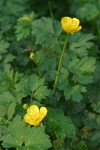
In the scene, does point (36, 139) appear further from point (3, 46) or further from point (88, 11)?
point (88, 11)

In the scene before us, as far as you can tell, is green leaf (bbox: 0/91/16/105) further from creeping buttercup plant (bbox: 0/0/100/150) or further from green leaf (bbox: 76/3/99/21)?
green leaf (bbox: 76/3/99/21)

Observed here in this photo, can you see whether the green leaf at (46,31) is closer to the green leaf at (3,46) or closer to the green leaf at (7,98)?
the green leaf at (3,46)

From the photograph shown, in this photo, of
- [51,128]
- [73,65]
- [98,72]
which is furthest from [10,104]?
[98,72]

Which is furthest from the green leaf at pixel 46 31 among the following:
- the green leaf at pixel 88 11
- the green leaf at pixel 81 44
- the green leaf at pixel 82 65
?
the green leaf at pixel 88 11

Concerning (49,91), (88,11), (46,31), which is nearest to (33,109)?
(49,91)

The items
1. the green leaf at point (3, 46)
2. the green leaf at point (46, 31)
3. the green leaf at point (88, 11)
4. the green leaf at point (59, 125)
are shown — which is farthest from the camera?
the green leaf at point (88, 11)

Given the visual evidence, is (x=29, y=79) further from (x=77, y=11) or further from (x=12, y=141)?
(x=77, y=11)

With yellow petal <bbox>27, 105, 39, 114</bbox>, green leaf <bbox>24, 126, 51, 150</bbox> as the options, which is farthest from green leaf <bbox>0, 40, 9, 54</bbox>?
green leaf <bbox>24, 126, 51, 150</bbox>
